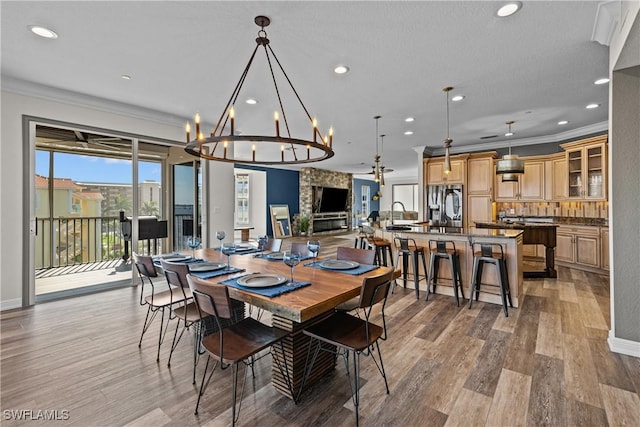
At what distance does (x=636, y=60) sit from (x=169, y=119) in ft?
17.7

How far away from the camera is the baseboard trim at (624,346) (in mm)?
2447

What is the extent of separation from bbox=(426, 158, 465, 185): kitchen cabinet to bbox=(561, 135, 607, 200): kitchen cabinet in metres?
1.81

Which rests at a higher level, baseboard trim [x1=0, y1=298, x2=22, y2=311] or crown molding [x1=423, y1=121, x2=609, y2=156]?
crown molding [x1=423, y1=121, x2=609, y2=156]

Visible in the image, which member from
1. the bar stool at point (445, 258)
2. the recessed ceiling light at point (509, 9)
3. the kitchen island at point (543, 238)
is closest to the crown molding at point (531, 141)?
the kitchen island at point (543, 238)

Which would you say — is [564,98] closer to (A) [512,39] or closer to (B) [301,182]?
(A) [512,39]

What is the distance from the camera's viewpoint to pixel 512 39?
8.46 feet

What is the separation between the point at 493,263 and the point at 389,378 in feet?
7.73

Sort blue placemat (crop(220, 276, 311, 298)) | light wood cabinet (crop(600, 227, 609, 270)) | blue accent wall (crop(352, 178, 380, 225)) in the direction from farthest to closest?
blue accent wall (crop(352, 178, 380, 225))
light wood cabinet (crop(600, 227, 609, 270))
blue placemat (crop(220, 276, 311, 298))

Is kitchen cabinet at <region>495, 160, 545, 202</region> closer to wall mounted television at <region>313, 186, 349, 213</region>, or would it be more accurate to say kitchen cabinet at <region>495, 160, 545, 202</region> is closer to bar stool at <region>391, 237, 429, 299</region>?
bar stool at <region>391, 237, 429, 299</region>

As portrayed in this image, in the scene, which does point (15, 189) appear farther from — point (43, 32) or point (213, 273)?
point (213, 273)

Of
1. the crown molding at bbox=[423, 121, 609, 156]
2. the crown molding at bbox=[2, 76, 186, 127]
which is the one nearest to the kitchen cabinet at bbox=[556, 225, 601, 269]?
the crown molding at bbox=[423, 121, 609, 156]

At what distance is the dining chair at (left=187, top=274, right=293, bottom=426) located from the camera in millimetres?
1623

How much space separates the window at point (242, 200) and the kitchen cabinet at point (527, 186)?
7.35m

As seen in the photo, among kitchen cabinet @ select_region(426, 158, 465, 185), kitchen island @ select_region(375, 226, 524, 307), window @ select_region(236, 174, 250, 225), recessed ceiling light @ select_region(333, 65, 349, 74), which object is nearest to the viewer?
recessed ceiling light @ select_region(333, 65, 349, 74)
